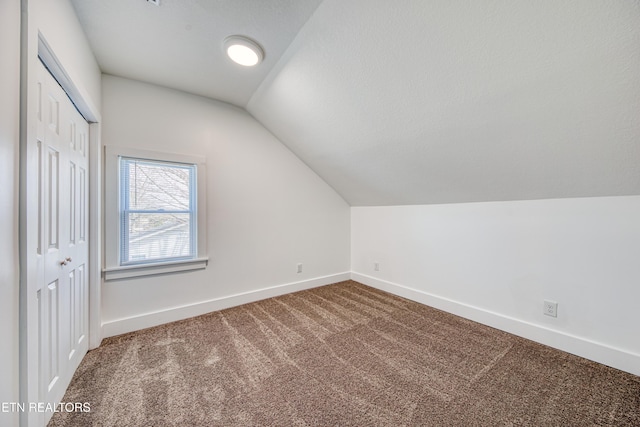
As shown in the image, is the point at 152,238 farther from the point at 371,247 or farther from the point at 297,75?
the point at 371,247

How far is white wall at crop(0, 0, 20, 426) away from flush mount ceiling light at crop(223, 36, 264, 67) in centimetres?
113

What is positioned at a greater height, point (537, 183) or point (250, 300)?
point (537, 183)

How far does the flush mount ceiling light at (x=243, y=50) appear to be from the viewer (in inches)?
71.4

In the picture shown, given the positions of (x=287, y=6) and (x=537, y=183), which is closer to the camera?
(x=287, y=6)

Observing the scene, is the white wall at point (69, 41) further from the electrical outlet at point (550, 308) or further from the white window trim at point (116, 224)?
the electrical outlet at point (550, 308)

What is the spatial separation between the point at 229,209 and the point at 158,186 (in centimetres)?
74

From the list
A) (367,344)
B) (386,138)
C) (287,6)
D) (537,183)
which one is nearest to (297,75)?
(287,6)

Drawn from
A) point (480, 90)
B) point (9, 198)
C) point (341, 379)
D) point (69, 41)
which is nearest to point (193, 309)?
point (341, 379)

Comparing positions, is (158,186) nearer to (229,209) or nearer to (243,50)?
(229,209)

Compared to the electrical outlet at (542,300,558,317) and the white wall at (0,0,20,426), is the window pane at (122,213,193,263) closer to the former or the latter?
the white wall at (0,0,20,426)

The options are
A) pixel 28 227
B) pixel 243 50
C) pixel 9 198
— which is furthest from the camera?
pixel 243 50

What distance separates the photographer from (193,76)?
2.31 meters

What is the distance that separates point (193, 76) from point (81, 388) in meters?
2.61

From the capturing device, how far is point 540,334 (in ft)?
6.81
